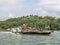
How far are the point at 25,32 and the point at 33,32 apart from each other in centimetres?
550

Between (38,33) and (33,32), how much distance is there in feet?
15.1

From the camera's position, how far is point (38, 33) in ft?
466

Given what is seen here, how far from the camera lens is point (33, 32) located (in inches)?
5733

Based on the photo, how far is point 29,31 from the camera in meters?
150

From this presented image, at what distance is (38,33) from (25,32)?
32.3ft

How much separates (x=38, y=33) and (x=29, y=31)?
31.8 feet

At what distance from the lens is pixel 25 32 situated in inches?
5827

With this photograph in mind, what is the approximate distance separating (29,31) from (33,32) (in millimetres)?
5151
